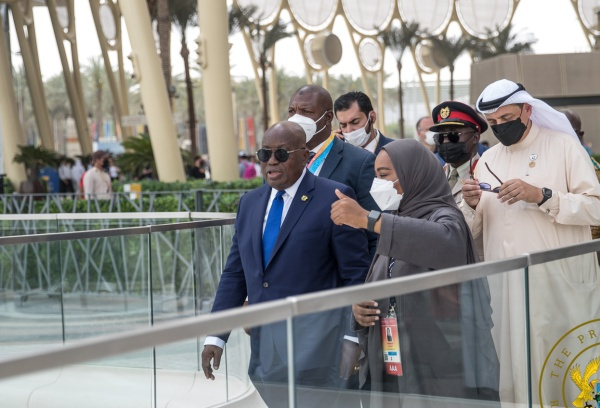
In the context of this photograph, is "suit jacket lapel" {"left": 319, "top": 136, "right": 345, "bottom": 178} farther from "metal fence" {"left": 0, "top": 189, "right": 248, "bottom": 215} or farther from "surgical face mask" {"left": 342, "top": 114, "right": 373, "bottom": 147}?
"metal fence" {"left": 0, "top": 189, "right": 248, "bottom": 215}

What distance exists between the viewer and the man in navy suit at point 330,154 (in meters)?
5.68

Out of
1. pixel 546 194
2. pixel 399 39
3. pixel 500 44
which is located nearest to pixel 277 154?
pixel 546 194

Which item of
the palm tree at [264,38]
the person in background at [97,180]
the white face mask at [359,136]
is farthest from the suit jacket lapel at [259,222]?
the palm tree at [264,38]

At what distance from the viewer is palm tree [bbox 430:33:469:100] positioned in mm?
74688

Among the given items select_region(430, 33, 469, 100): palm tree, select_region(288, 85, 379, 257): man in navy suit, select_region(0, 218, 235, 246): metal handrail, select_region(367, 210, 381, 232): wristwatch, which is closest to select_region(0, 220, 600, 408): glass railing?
select_region(367, 210, 381, 232): wristwatch

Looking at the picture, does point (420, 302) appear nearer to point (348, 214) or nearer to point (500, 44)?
point (348, 214)

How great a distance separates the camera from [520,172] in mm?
5363

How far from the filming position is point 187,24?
43.8 m

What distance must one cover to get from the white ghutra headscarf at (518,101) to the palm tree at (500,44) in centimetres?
6607

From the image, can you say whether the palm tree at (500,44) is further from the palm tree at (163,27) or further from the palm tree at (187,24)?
the palm tree at (163,27)

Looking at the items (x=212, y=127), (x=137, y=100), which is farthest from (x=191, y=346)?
(x=137, y=100)

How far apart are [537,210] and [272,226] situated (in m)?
1.43

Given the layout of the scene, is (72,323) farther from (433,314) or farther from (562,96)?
(562,96)

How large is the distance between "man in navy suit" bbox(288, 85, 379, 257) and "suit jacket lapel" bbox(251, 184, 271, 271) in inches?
31.0
